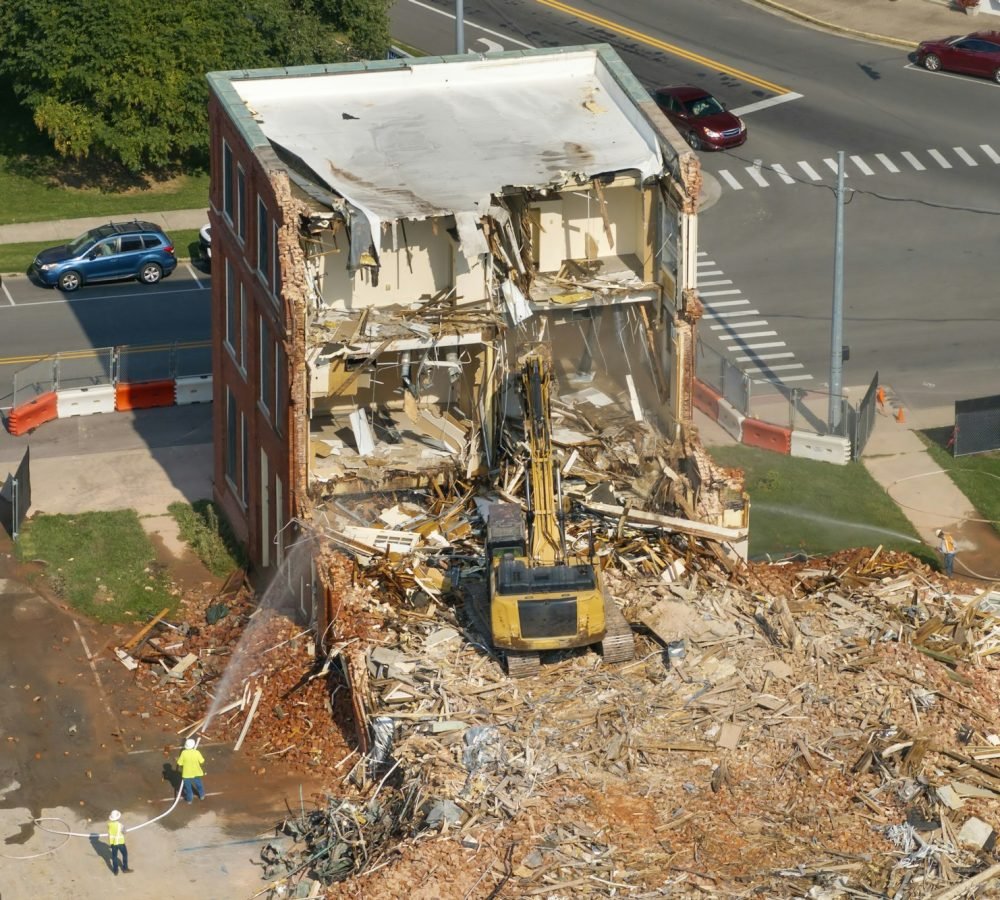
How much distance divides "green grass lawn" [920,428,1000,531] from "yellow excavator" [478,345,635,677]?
13855 millimetres

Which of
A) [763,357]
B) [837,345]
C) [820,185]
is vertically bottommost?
[763,357]

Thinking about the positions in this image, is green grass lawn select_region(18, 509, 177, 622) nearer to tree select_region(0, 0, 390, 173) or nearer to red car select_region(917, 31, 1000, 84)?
tree select_region(0, 0, 390, 173)

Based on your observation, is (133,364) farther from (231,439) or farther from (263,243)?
(263,243)

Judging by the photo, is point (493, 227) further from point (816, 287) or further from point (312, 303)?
point (816, 287)

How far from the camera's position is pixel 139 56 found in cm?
6538

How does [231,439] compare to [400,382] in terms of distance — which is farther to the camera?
[231,439]

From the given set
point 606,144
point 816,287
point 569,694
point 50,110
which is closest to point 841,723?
point 569,694

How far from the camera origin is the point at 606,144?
140 ft

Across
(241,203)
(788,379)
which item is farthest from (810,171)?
(241,203)

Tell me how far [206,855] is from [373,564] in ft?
22.7

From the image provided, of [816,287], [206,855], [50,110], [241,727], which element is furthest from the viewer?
[50,110]

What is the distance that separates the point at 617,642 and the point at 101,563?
1443 cm

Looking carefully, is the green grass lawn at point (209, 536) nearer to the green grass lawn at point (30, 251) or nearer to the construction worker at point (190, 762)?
the construction worker at point (190, 762)

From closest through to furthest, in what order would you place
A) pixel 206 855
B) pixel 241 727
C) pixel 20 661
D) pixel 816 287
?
1. pixel 206 855
2. pixel 241 727
3. pixel 20 661
4. pixel 816 287
